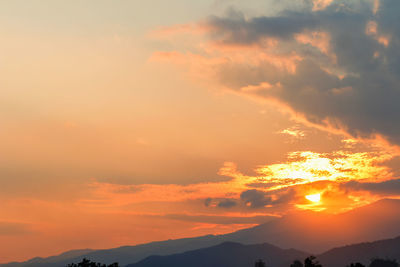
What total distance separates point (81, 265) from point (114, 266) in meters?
10.9

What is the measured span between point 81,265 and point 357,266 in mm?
70362

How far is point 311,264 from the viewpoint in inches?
4055

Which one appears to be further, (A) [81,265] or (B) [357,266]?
(A) [81,265]

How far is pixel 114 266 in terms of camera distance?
12162cm

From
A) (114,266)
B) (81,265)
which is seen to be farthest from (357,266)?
(81,265)

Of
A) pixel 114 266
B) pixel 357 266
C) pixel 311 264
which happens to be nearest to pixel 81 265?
pixel 114 266

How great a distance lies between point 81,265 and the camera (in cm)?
12650

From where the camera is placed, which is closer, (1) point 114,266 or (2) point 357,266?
(2) point 357,266

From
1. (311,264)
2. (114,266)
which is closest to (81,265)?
(114,266)

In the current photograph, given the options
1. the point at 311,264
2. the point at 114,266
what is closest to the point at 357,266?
the point at 311,264

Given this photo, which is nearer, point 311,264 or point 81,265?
point 311,264

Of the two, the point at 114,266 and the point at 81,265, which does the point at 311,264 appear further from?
the point at 81,265

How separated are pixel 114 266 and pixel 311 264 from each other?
5022cm

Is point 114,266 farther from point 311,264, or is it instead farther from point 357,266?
point 357,266
